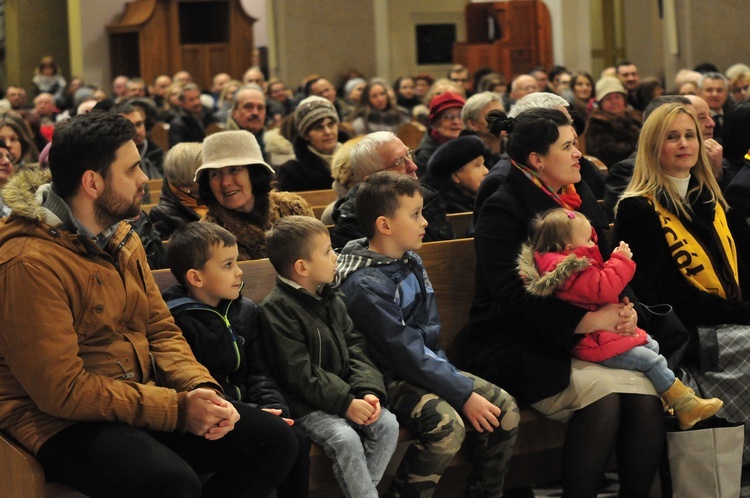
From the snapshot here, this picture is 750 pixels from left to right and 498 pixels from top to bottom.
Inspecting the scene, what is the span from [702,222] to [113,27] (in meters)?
17.8

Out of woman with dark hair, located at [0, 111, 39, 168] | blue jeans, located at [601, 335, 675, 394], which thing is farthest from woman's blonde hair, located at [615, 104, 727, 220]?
woman with dark hair, located at [0, 111, 39, 168]

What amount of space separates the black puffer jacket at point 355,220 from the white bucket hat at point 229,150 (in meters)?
0.34

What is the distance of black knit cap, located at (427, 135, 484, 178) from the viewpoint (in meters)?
5.43

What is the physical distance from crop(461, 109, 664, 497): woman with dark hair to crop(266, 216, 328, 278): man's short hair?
69 centimetres

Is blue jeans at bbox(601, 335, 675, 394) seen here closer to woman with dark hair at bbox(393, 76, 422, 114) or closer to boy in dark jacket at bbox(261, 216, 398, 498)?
boy in dark jacket at bbox(261, 216, 398, 498)

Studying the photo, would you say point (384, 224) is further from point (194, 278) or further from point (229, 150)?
point (229, 150)

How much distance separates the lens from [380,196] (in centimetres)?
383

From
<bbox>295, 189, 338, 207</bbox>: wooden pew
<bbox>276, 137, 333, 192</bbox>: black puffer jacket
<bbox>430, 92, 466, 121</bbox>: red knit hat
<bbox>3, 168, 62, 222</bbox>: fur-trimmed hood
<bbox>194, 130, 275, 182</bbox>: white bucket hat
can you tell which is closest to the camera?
<bbox>3, 168, 62, 222</bbox>: fur-trimmed hood

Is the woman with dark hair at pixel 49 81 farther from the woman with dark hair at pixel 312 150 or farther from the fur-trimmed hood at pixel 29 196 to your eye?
the fur-trimmed hood at pixel 29 196

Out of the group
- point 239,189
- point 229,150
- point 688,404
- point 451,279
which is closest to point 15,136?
point 229,150

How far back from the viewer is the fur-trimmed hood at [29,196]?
3.05m

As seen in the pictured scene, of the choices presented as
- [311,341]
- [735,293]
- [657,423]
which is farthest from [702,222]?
[311,341]

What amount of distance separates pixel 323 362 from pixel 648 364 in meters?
1.12

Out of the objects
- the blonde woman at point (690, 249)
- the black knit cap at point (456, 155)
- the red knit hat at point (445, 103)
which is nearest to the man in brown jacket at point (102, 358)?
the blonde woman at point (690, 249)
